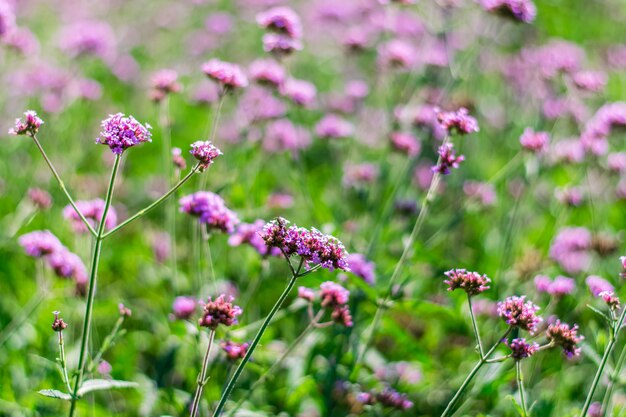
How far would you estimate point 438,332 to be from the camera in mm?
4570

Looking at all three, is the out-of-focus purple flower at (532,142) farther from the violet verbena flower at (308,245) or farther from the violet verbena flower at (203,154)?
the violet verbena flower at (203,154)

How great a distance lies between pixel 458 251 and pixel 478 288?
305 cm

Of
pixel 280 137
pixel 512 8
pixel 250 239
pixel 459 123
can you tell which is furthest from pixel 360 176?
pixel 459 123

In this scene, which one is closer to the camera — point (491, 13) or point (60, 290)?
point (60, 290)

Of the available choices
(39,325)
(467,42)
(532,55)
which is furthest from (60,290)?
(467,42)

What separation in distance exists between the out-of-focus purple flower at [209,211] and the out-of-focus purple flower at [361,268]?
2.47 ft

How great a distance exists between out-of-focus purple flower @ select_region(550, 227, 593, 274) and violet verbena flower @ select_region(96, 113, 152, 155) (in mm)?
3139

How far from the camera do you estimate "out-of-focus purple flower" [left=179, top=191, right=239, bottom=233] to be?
3.05 metres

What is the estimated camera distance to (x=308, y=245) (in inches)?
91.2

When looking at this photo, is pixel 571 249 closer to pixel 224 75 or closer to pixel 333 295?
pixel 333 295

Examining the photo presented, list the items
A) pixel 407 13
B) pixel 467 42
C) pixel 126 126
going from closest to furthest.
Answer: pixel 126 126 → pixel 467 42 → pixel 407 13

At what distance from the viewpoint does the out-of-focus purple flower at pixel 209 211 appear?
10.0ft

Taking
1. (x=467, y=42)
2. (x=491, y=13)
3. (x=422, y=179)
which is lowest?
(x=422, y=179)

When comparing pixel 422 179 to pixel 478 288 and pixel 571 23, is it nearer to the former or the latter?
pixel 478 288
